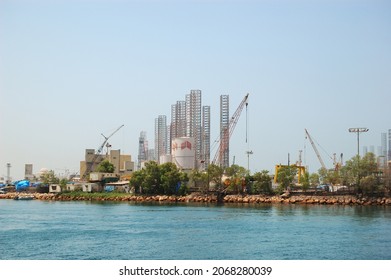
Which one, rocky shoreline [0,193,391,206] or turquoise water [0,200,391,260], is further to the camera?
rocky shoreline [0,193,391,206]

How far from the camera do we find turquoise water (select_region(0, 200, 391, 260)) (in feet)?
53.9

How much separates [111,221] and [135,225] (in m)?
2.36

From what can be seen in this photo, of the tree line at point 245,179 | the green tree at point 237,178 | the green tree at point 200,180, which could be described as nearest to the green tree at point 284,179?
the tree line at point 245,179

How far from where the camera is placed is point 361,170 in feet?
138

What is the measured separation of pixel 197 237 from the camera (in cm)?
2020

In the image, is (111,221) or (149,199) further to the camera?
(149,199)

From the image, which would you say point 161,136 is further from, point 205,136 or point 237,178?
point 237,178

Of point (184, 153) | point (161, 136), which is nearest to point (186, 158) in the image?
point (184, 153)

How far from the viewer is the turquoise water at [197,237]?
1642cm

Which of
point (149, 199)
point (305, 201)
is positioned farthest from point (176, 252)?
point (149, 199)

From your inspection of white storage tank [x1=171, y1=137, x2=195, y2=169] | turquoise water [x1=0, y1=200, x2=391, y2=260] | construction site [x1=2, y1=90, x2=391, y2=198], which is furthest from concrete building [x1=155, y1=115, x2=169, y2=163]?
turquoise water [x1=0, y1=200, x2=391, y2=260]

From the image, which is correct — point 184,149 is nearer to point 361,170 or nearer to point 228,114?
point 228,114

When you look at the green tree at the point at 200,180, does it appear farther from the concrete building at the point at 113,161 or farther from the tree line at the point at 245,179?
the concrete building at the point at 113,161

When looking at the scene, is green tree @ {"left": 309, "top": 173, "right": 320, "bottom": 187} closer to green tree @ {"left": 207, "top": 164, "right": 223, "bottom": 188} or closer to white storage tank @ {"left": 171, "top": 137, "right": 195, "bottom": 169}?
green tree @ {"left": 207, "top": 164, "right": 223, "bottom": 188}
